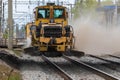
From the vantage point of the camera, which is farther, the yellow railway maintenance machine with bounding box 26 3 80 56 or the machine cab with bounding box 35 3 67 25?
the machine cab with bounding box 35 3 67 25

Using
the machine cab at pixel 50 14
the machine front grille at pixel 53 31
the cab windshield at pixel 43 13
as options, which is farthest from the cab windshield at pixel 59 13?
the machine front grille at pixel 53 31

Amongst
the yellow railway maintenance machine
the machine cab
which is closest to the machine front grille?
the yellow railway maintenance machine

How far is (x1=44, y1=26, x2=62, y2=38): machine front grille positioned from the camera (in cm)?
2566

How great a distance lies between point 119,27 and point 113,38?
6603 millimetres

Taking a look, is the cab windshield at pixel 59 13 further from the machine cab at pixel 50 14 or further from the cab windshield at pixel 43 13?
the cab windshield at pixel 43 13

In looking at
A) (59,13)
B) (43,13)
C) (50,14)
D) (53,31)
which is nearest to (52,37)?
(53,31)

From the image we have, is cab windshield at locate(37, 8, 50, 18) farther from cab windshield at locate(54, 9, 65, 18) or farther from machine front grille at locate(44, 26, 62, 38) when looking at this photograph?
machine front grille at locate(44, 26, 62, 38)

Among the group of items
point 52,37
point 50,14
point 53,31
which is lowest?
point 52,37

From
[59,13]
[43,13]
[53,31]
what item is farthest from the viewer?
[59,13]

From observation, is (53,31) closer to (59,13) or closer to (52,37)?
(52,37)

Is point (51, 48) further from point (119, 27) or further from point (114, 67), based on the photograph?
point (119, 27)

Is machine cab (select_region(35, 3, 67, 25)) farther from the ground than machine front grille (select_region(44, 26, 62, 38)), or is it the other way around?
machine cab (select_region(35, 3, 67, 25))

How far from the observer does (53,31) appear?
25.8 metres

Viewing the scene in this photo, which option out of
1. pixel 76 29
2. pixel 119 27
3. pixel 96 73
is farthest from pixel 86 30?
pixel 96 73
